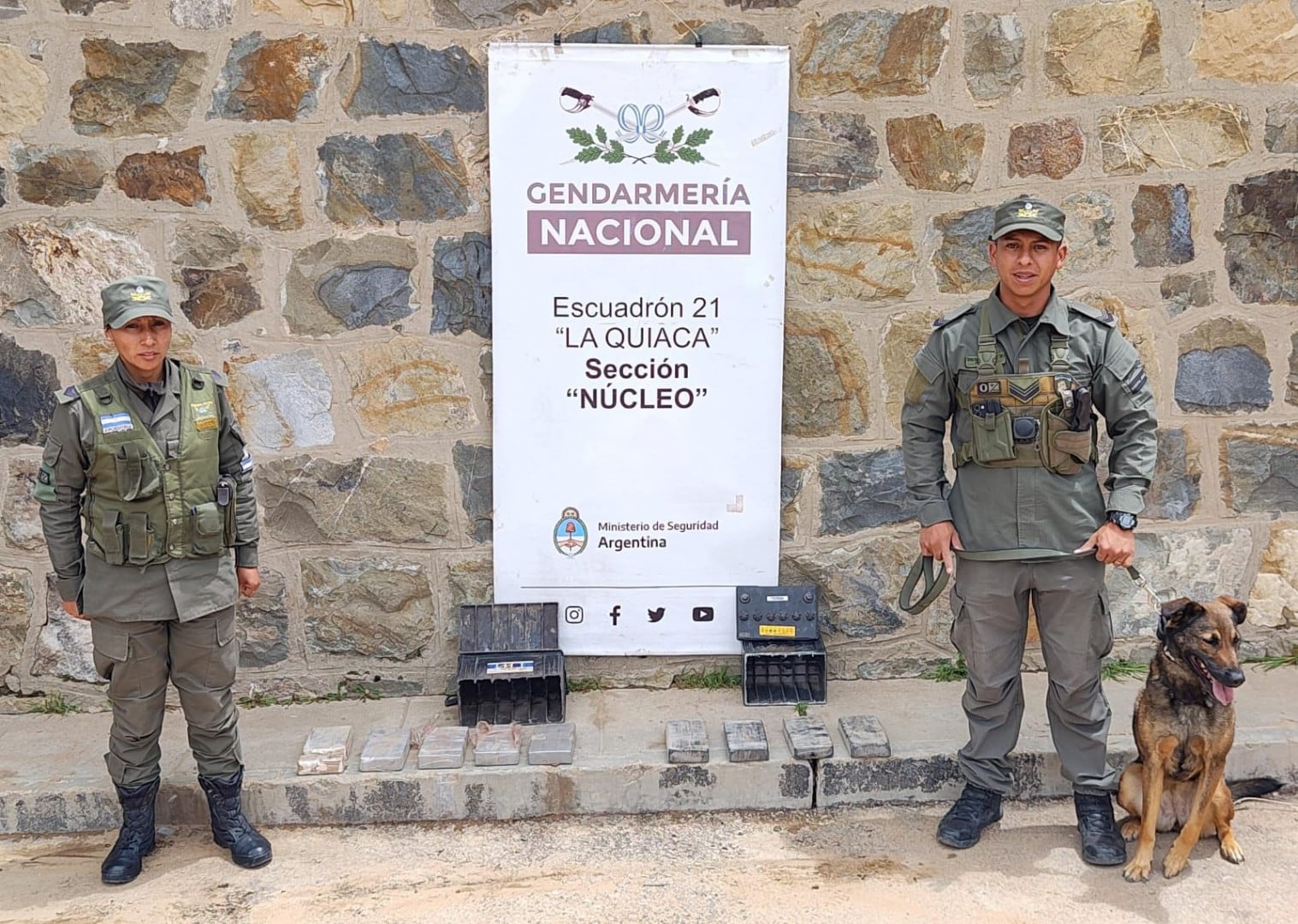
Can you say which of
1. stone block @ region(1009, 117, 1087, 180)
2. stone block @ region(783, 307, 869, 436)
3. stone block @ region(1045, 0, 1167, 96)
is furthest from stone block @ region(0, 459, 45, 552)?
stone block @ region(1045, 0, 1167, 96)

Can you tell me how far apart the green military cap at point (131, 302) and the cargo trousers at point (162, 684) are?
94cm

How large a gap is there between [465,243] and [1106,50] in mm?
2665

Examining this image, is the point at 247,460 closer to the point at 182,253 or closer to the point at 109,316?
the point at 109,316

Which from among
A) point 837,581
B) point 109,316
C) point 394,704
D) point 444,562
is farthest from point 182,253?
point 837,581

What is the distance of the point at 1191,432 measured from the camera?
485 centimetres

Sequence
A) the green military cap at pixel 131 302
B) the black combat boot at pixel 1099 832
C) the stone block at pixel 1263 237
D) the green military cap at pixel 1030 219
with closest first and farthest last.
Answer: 1. the green military cap at pixel 131 302
2. the green military cap at pixel 1030 219
3. the black combat boot at pixel 1099 832
4. the stone block at pixel 1263 237

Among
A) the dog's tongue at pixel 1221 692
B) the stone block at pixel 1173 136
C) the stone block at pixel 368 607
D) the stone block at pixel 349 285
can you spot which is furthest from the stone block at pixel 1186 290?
the stone block at pixel 368 607

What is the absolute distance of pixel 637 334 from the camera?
4676 mm

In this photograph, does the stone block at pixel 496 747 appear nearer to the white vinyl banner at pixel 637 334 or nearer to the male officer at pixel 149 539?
the white vinyl banner at pixel 637 334

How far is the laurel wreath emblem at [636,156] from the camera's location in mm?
4570

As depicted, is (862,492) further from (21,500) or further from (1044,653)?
(21,500)

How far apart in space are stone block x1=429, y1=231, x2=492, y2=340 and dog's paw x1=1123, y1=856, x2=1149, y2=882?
2.98 meters

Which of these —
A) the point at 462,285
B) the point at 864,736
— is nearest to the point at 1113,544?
the point at 864,736

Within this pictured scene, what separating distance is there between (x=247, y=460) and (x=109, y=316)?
0.64 metres
